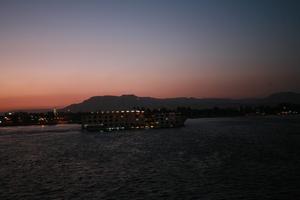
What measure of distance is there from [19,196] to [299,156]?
105 ft

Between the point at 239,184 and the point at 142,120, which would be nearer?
the point at 239,184

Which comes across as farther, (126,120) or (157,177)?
(126,120)

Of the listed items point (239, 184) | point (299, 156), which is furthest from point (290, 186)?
point (299, 156)

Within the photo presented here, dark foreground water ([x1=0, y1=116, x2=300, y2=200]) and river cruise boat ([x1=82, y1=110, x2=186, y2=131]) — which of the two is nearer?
dark foreground water ([x1=0, y1=116, x2=300, y2=200])

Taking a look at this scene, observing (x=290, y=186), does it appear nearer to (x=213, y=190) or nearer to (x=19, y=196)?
(x=213, y=190)

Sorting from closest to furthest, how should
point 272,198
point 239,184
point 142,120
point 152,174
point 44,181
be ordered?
point 272,198 < point 239,184 < point 44,181 < point 152,174 < point 142,120

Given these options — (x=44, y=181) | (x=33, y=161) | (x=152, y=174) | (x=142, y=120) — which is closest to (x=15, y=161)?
(x=33, y=161)

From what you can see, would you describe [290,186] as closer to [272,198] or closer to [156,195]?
[272,198]

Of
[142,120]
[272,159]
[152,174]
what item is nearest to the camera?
[152,174]

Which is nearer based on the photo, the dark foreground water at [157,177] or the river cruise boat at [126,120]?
the dark foreground water at [157,177]

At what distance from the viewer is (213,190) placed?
94.9 feet

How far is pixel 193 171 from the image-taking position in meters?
37.9

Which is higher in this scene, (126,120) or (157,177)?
(126,120)

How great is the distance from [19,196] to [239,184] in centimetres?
1542
